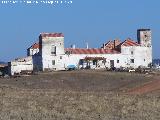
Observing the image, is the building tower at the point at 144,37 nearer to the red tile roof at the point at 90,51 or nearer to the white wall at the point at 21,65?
the red tile roof at the point at 90,51

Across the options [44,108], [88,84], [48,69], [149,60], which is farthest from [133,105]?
[149,60]

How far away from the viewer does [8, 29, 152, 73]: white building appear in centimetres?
8250

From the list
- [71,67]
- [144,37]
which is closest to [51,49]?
[71,67]

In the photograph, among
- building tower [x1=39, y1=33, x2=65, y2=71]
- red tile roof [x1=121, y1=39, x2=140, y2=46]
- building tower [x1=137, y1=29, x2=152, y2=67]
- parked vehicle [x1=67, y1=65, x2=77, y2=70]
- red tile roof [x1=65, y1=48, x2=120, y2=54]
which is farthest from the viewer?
Answer: red tile roof [x1=121, y1=39, x2=140, y2=46]

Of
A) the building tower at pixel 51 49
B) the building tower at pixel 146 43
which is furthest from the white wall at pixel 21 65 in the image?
the building tower at pixel 146 43

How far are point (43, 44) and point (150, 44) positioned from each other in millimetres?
17494

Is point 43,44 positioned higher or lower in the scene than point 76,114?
higher

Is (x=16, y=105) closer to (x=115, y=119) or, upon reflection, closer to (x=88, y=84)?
(x=115, y=119)

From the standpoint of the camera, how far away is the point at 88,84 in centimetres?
5575

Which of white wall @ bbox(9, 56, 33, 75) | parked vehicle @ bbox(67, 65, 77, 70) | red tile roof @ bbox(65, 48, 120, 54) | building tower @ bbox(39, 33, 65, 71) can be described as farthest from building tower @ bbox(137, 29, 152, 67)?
white wall @ bbox(9, 56, 33, 75)

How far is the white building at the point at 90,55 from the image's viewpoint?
82.5 meters

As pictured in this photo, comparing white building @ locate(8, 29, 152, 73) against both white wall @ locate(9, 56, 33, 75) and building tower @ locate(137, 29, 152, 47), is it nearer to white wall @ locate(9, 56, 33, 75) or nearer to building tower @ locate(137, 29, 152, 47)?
building tower @ locate(137, 29, 152, 47)

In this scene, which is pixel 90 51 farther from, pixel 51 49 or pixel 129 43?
pixel 51 49

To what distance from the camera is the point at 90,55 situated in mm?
86188
